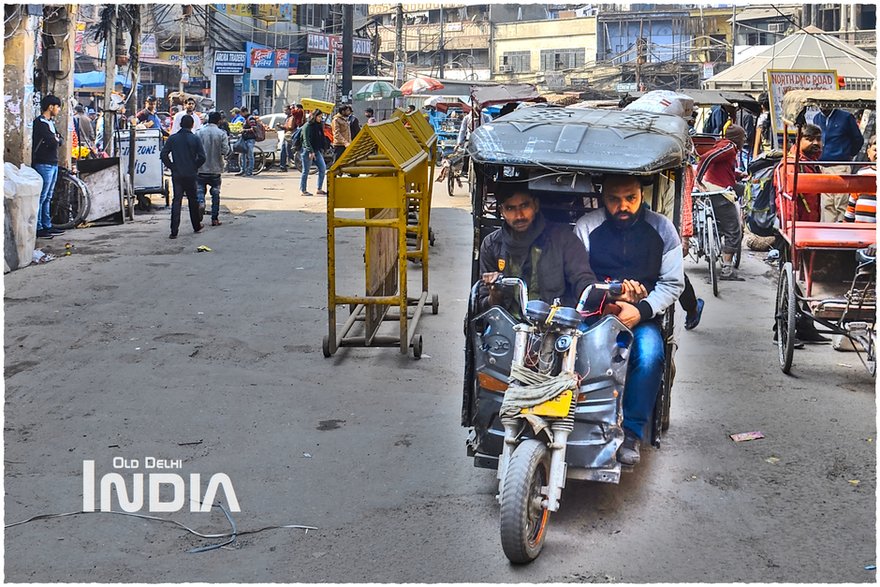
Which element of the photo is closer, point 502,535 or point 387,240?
point 502,535

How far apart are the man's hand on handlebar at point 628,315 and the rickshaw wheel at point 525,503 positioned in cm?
85

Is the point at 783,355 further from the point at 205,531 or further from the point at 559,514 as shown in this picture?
the point at 205,531

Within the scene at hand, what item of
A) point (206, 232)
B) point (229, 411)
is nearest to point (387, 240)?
point (229, 411)

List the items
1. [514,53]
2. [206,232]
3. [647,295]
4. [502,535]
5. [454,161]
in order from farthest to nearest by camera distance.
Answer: [514,53] < [454,161] < [206,232] < [647,295] < [502,535]

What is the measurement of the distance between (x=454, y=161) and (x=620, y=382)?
56.7ft

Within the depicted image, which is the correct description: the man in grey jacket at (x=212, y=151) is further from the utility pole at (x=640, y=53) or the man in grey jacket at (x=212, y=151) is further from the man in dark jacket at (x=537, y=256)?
the utility pole at (x=640, y=53)

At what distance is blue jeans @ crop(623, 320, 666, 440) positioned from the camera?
513 cm

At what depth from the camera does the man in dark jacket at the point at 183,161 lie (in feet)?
45.9

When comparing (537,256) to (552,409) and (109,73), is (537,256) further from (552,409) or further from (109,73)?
(109,73)

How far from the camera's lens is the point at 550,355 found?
15.5 feet

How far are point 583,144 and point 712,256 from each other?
617cm

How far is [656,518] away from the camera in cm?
489

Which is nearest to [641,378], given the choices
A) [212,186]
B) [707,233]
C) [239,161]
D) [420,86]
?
[707,233]

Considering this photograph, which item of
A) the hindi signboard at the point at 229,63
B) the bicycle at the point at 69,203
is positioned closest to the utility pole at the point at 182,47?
the hindi signboard at the point at 229,63
